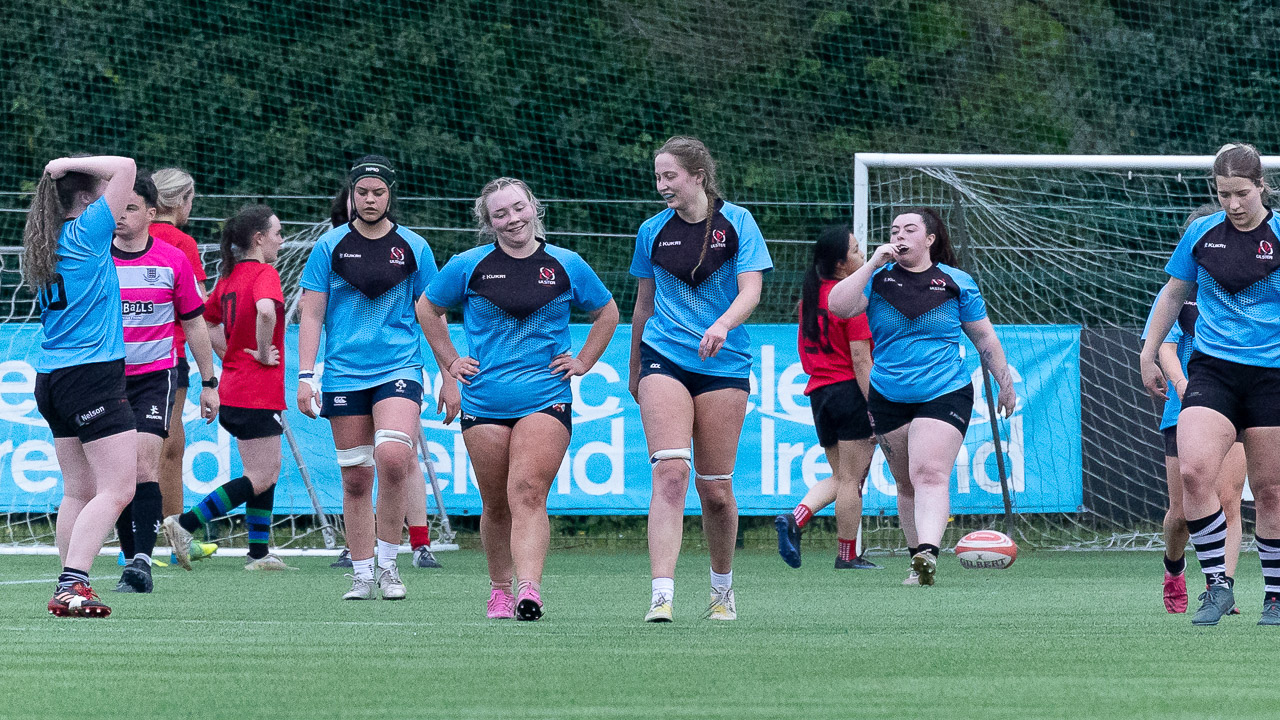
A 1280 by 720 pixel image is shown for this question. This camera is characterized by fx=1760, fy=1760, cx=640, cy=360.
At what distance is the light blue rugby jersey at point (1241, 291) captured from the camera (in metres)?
6.24

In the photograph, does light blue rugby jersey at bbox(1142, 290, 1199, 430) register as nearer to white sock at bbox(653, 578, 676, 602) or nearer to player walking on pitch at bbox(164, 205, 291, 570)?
white sock at bbox(653, 578, 676, 602)

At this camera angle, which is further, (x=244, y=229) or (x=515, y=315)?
(x=244, y=229)

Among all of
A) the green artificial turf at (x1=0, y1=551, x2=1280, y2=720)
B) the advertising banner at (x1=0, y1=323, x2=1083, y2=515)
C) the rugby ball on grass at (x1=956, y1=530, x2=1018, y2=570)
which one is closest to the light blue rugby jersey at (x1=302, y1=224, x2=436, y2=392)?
the green artificial turf at (x1=0, y1=551, x2=1280, y2=720)

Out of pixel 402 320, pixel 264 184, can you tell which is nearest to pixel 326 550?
pixel 402 320

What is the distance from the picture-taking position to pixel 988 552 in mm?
8500

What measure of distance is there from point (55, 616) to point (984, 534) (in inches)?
173

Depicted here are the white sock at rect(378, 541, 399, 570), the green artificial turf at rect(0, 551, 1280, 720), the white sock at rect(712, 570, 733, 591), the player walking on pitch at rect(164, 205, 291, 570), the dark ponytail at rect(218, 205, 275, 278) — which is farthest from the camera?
the dark ponytail at rect(218, 205, 275, 278)

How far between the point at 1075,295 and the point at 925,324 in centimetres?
550

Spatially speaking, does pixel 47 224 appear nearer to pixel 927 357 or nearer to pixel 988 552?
pixel 927 357

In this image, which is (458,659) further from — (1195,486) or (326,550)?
(326,550)

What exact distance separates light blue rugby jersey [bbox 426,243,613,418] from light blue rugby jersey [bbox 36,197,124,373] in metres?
1.24

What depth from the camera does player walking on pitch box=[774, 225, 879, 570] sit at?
33.0 ft

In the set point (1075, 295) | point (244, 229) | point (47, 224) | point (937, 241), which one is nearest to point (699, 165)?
point (937, 241)

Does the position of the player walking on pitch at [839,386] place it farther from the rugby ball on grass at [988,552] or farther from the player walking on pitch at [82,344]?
the player walking on pitch at [82,344]
